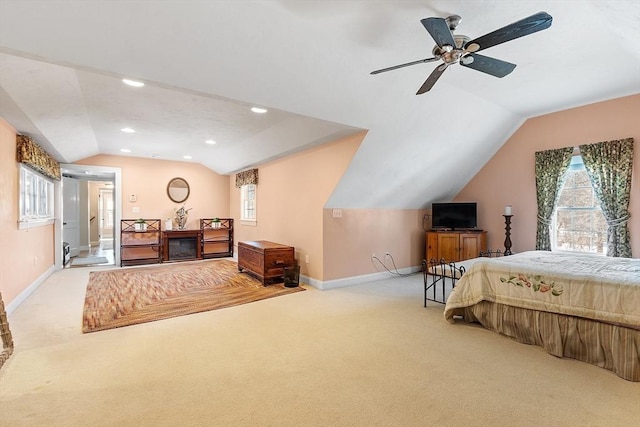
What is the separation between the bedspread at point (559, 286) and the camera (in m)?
2.35

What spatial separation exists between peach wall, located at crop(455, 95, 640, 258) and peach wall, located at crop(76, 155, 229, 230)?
6.16m

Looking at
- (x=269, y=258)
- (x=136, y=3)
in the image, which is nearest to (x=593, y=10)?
(x=136, y=3)

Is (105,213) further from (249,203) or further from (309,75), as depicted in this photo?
→ (309,75)

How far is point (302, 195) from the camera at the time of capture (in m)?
5.34

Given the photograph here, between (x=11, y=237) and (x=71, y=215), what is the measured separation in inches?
181

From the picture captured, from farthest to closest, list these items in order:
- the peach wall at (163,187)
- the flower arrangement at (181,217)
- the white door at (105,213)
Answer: the white door at (105,213) < the flower arrangement at (181,217) < the peach wall at (163,187)

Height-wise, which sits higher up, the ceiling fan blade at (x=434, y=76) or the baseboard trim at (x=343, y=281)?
the ceiling fan blade at (x=434, y=76)

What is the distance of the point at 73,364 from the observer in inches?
95.8

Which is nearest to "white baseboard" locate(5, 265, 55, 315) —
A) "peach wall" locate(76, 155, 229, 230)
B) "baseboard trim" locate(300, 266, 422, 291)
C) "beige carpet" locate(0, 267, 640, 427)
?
"beige carpet" locate(0, 267, 640, 427)

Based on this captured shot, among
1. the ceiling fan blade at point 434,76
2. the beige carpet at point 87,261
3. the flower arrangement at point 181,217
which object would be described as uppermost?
the ceiling fan blade at point 434,76

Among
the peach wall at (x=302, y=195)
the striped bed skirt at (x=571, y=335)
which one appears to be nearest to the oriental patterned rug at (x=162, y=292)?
the peach wall at (x=302, y=195)

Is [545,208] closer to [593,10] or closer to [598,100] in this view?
[598,100]

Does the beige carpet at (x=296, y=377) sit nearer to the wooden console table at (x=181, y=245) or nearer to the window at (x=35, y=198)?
the window at (x=35, y=198)

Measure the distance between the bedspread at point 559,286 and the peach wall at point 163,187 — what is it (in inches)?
267
